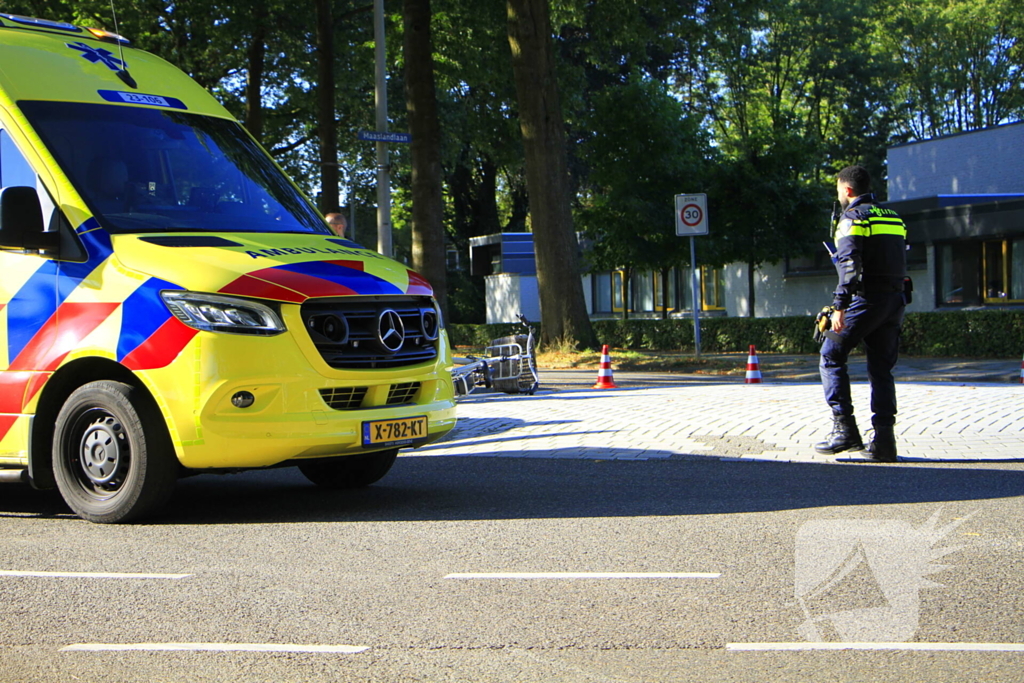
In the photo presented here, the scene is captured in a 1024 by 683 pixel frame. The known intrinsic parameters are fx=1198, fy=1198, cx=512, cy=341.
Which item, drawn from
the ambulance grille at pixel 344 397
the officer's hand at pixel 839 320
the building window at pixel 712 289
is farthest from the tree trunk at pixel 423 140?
the building window at pixel 712 289

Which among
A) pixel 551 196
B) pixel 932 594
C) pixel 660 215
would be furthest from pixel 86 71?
pixel 660 215

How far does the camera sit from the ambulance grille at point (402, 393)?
711 cm

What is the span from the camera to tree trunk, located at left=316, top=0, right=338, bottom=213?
26.8 m

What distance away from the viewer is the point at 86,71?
26.4 ft

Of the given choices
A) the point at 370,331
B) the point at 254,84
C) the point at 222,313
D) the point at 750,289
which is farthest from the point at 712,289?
the point at 222,313

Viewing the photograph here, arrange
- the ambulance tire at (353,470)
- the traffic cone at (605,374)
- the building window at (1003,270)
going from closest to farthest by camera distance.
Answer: the ambulance tire at (353,470), the traffic cone at (605,374), the building window at (1003,270)

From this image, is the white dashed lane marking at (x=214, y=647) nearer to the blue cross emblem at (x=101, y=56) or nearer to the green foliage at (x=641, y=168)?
the blue cross emblem at (x=101, y=56)

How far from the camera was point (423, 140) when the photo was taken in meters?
21.2

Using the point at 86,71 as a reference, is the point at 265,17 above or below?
above

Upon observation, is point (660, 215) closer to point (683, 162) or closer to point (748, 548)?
point (683, 162)

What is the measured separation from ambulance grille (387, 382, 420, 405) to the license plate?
0.13 meters

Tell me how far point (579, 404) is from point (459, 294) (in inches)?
1437
